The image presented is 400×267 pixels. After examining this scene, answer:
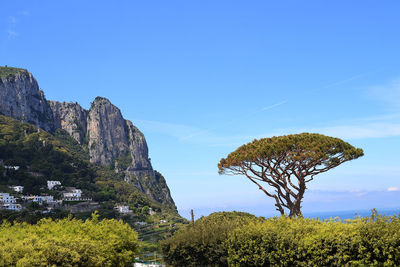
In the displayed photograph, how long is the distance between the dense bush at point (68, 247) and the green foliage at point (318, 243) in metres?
5.27

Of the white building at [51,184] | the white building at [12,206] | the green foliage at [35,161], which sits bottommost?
the white building at [12,206]

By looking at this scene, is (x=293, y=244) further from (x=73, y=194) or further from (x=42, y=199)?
(x=73, y=194)

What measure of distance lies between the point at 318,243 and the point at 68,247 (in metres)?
9.25

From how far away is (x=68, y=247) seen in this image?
1443 cm

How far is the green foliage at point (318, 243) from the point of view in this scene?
11895mm

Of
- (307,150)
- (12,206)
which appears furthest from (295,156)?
(12,206)

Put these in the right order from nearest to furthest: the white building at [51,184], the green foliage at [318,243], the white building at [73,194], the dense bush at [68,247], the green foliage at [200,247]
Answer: the green foliage at [318,243] < the dense bush at [68,247] < the green foliage at [200,247] < the white building at [73,194] < the white building at [51,184]

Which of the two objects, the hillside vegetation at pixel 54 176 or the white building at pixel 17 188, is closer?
the white building at pixel 17 188

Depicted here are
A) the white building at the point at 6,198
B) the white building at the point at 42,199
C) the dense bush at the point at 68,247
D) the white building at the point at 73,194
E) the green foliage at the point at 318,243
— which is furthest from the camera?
the white building at the point at 73,194

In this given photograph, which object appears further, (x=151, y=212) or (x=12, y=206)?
(x=151, y=212)

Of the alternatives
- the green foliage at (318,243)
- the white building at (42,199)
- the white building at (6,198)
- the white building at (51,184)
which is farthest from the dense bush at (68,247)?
the white building at (51,184)

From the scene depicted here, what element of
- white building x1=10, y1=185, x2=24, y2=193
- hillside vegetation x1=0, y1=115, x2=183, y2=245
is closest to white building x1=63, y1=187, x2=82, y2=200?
hillside vegetation x1=0, y1=115, x2=183, y2=245

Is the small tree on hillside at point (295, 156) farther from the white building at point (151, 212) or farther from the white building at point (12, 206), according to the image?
the white building at point (151, 212)

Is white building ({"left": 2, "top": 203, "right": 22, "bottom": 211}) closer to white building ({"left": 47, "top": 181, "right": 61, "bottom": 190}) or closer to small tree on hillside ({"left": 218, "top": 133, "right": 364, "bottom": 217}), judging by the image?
white building ({"left": 47, "top": 181, "right": 61, "bottom": 190})
